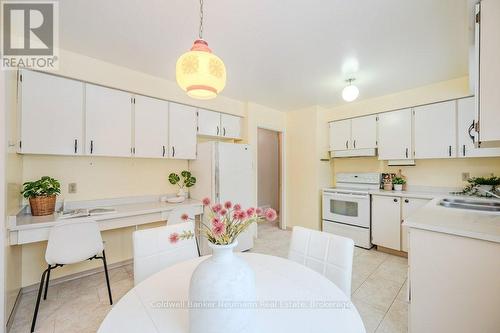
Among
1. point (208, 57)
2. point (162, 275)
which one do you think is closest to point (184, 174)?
point (162, 275)

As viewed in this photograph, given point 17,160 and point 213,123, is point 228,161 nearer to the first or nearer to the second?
point 213,123

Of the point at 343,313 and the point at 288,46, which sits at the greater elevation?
the point at 288,46

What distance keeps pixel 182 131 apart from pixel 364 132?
2.88 metres

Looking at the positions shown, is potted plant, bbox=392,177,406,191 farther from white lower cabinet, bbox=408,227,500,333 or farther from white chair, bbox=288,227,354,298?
white chair, bbox=288,227,354,298

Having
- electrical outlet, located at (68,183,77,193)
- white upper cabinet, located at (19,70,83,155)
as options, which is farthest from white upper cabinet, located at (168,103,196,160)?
electrical outlet, located at (68,183,77,193)

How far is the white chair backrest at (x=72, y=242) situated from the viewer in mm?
1800

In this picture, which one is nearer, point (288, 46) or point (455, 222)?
point (455, 222)

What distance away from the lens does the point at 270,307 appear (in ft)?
2.93

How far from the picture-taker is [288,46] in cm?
208

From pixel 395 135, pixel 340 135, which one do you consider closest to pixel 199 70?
pixel 395 135

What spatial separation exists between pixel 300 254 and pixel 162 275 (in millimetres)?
845

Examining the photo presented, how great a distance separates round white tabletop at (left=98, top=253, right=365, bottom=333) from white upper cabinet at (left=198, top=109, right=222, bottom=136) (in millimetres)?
2337

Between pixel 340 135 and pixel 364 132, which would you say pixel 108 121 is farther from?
pixel 364 132

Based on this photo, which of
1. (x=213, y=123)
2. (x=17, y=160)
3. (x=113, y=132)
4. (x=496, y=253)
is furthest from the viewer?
(x=213, y=123)
